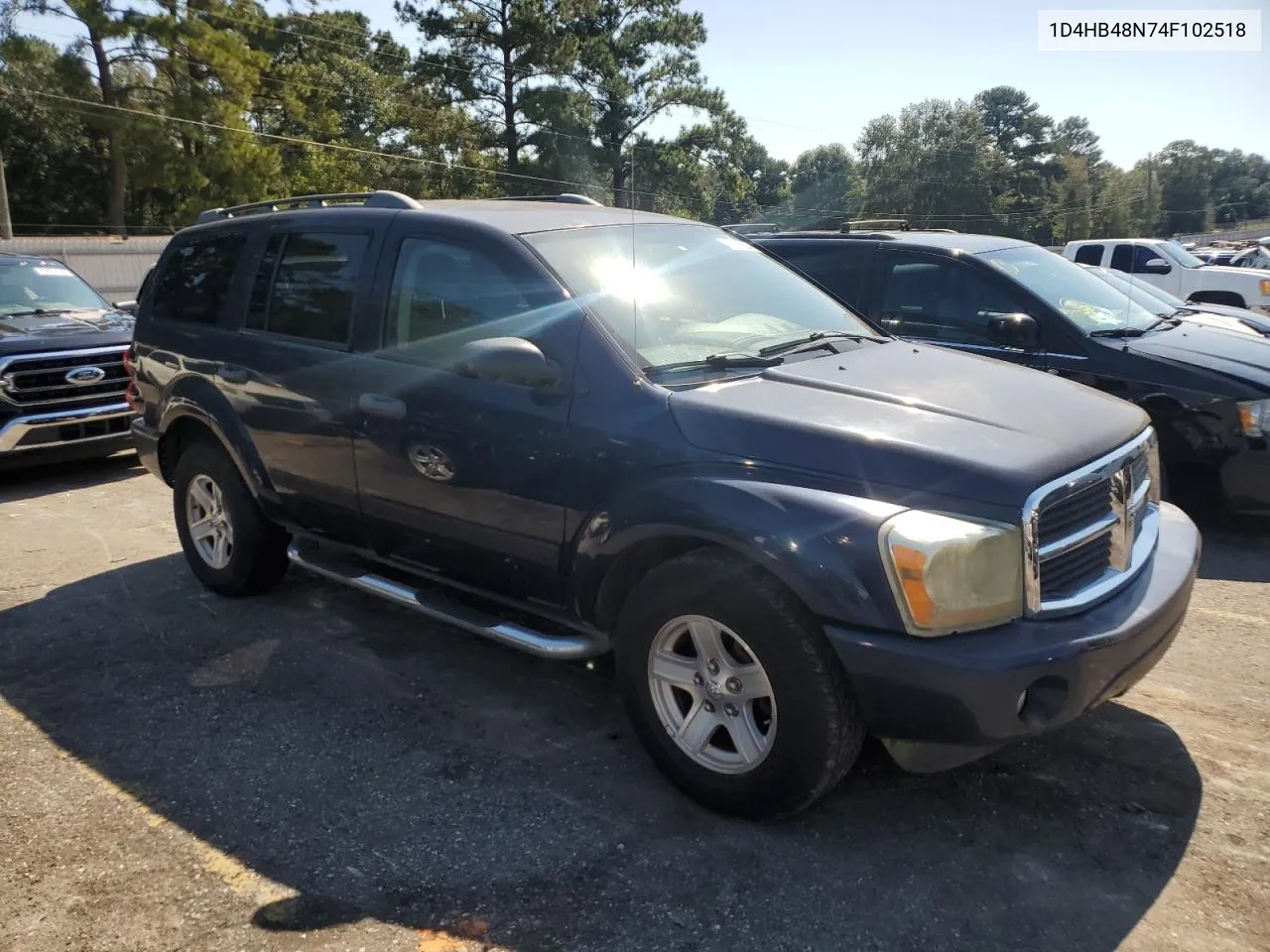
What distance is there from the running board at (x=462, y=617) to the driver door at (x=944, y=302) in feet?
12.2

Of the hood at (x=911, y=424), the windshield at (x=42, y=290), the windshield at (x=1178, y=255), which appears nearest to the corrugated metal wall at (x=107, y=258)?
the windshield at (x=42, y=290)

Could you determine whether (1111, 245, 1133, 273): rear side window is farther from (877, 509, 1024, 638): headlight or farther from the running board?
(877, 509, 1024, 638): headlight

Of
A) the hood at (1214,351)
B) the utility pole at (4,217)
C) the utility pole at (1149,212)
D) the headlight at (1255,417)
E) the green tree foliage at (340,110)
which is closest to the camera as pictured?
the headlight at (1255,417)

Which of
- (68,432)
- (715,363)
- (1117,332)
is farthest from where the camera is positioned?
(68,432)

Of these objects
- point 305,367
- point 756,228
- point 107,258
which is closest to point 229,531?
point 305,367

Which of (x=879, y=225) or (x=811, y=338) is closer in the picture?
(x=811, y=338)

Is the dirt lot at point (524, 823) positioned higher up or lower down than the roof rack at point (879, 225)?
lower down

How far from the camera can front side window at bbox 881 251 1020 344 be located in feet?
20.0

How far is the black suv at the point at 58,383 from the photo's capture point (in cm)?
739

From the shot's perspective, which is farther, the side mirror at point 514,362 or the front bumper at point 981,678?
the side mirror at point 514,362

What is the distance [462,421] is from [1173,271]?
15.6m

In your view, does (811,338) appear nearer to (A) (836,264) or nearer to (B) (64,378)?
(A) (836,264)

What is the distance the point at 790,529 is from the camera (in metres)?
2.66

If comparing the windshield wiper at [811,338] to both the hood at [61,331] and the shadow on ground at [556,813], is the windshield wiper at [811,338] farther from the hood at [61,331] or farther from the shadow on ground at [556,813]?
the hood at [61,331]
